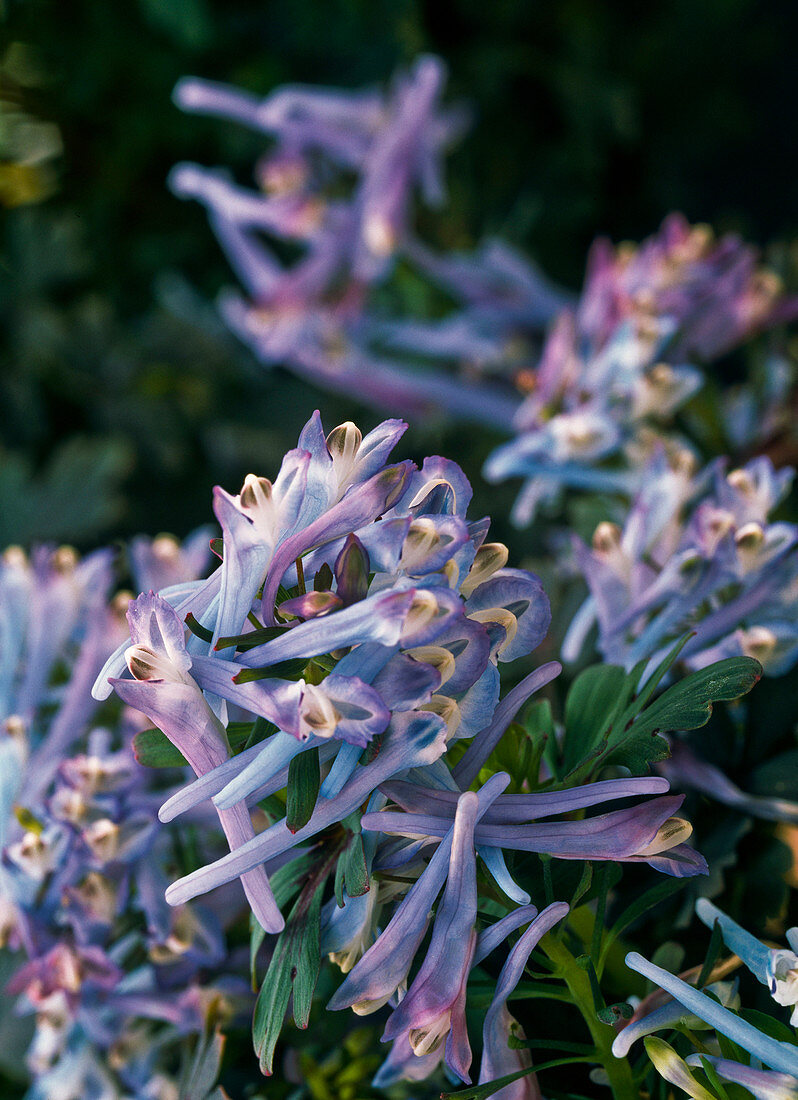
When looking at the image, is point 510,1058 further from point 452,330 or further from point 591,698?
point 452,330

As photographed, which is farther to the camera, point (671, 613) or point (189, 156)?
point (189, 156)

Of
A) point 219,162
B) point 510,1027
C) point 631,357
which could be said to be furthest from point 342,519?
point 219,162

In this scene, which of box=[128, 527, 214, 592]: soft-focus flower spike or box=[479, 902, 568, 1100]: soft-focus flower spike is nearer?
box=[479, 902, 568, 1100]: soft-focus flower spike

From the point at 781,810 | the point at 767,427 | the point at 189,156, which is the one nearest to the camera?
the point at 781,810

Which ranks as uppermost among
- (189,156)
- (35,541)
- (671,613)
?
(189,156)

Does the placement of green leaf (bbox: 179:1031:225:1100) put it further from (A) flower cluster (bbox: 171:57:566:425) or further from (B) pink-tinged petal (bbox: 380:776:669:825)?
(A) flower cluster (bbox: 171:57:566:425)

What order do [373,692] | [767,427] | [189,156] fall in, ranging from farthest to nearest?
[189,156] → [767,427] → [373,692]

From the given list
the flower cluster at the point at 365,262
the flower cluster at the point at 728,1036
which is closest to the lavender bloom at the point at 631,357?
the flower cluster at the point at 365,262

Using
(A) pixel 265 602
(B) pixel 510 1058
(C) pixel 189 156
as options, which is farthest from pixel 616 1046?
(C) pixel 189 156

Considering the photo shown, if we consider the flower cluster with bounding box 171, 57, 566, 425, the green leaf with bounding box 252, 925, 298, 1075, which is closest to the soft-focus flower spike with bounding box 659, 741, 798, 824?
the green leaf with bounding box 252, 925, 298, 1075
